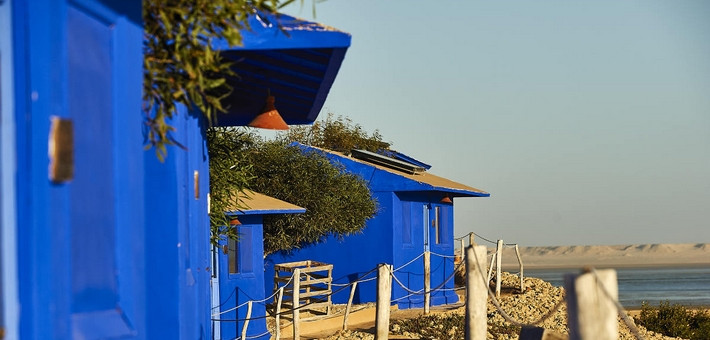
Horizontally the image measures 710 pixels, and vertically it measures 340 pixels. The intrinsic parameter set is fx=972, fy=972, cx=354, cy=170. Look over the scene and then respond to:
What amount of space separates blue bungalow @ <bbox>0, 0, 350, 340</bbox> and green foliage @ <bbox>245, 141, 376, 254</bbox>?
666 inches

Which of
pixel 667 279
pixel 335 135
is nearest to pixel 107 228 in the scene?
pixel 335 135

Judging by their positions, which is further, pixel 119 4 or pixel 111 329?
pixel 119 4

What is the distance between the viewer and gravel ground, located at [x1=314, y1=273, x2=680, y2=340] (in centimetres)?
1662

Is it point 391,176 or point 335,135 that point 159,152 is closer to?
point 391,176

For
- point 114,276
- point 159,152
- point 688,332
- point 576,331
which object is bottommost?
point 688,332

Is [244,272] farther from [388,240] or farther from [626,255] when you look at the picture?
[626,255]

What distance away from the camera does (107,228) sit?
4.23 metres

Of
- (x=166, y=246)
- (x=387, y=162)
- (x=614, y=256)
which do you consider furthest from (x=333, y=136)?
(x=614, y=256)

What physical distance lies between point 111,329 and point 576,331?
2213 mm

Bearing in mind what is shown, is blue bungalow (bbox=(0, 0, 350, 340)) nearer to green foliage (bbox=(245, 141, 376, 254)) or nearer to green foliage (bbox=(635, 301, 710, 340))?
green foliage (bbox=(245, 141, 376, 254))

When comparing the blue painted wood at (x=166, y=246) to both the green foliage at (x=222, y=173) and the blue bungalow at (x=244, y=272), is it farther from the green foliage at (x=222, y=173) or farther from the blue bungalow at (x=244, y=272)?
the blue bungalow at (x=244, y=272)

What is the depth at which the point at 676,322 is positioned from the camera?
23.8 meters

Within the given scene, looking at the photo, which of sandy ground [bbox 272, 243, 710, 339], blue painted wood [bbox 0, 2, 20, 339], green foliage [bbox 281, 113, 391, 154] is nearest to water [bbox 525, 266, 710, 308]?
green foliage [bbox 281, 113, 391, 154]

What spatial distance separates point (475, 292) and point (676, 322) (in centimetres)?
1649
